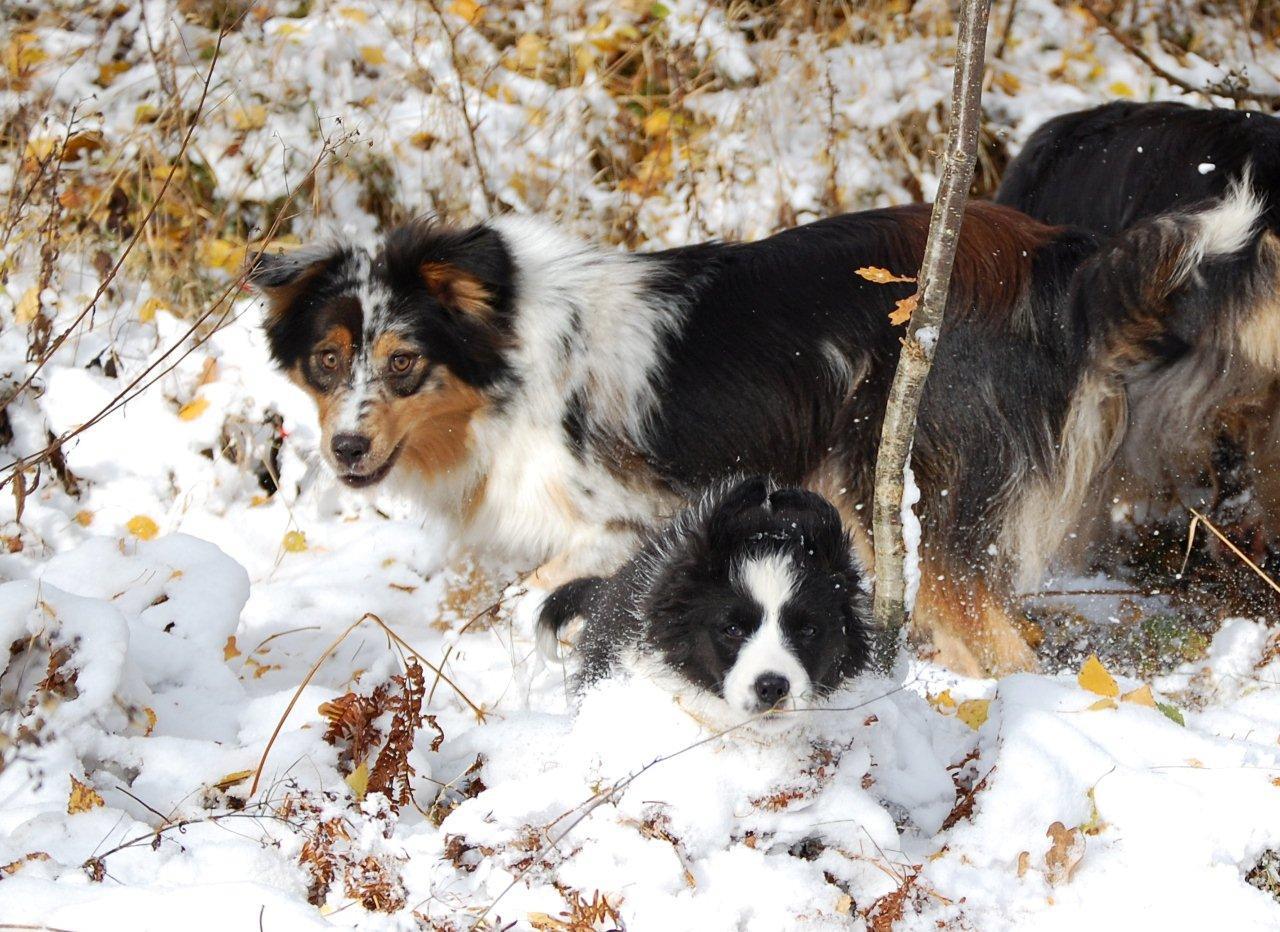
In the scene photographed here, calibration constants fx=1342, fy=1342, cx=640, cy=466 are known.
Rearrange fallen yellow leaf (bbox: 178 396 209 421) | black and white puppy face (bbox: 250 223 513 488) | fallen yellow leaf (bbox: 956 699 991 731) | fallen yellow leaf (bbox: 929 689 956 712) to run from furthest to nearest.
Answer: fallen yellow leaf (bbox: 178 396 209 421) < black and white puppy face (bbox: 250 223 513 488) < fallen yellow leaf (bbox: 929 689 956 712) < fallen yellow leaf (bbox: 956 699 991 731)

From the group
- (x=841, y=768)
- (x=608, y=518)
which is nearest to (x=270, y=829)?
(x=841, y=768)

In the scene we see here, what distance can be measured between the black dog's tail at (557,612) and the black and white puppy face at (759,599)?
0.96 metres

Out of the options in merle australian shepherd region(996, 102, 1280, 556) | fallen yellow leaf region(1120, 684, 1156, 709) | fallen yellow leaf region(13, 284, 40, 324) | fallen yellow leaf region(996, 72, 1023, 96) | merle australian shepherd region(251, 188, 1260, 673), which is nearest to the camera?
fallen yellow leaf region(1120, 684, 1156, 709)

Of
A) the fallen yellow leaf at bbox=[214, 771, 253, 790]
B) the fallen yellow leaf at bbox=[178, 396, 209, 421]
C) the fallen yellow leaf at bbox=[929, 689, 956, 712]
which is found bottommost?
the fallen yellow leaf at bbox=[929, 689, 956, 712]

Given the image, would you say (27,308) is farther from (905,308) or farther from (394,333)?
(905,308)

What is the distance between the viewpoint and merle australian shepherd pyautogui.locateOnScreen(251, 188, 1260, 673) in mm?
4719

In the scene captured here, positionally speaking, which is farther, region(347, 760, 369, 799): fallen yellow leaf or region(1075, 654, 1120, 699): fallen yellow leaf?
region(1075, 654, 1120, 699): fallen yellow leaf

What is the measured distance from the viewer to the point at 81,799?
298 centimetres

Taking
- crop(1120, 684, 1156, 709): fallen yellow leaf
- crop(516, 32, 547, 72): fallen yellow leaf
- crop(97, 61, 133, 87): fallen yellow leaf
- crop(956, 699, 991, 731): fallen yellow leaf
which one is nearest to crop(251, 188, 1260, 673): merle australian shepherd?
crop(956, 699, 991, 731): fallen yellow leaf

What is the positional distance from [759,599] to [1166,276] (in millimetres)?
2091

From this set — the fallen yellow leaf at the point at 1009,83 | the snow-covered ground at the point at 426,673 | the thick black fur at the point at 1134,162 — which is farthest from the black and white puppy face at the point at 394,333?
the fallen yellow leaf at the point at 1009,83

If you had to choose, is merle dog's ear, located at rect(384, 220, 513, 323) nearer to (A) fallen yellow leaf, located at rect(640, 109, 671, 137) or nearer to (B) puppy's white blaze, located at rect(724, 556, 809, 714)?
(B) puppy's white blaze, located at rect(724, 556, 809, 714)

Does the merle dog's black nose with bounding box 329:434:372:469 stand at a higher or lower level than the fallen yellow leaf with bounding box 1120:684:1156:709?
higher

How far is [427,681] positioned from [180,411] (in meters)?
2.71
